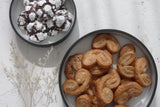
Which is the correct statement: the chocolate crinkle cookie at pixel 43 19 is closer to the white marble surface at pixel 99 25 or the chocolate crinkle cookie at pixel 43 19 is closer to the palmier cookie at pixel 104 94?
the white marble surface at pixel 99 25

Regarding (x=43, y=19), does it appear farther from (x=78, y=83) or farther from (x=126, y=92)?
(x=126, y=92)

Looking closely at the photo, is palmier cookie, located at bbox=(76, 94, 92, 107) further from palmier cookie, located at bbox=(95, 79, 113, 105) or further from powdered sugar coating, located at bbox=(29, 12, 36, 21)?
powdered sugar coating, located at bbox=(29, 12, 36, 21)

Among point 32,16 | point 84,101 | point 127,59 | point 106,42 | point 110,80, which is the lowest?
point 84,101

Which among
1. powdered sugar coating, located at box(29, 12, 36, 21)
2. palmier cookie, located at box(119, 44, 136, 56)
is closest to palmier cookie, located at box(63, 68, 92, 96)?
palmier cookie, located at box(119, 44, 136, 56)

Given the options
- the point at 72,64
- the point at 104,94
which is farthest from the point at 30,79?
the point at 104,94

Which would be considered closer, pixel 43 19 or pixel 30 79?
pixel 43 19

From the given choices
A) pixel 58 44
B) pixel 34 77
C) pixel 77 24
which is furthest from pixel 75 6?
pixel 34 77
